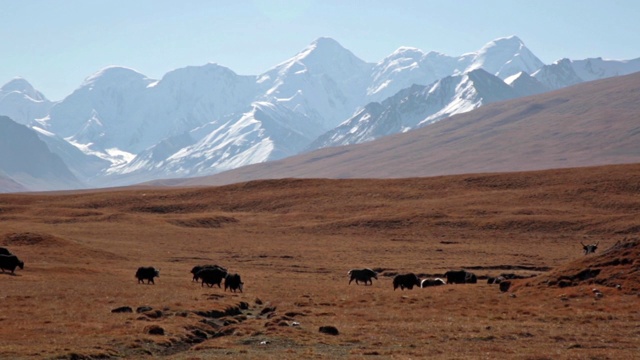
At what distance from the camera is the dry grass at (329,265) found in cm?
2733

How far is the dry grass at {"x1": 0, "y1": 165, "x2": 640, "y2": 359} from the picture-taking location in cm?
2733

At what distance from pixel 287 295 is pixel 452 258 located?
1106 inches

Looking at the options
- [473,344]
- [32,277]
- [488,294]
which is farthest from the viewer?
[32,277]

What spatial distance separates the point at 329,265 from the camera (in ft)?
208

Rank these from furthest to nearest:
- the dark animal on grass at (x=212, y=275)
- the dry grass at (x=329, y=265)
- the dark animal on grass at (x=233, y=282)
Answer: the dark animal on grass at (x=212, y=275) < the dark animal on grass at (x=233, y=282) < the dry grass at (x=329, y=265)

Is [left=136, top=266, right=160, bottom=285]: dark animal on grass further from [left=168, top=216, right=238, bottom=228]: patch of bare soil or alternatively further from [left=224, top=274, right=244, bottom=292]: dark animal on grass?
[left=168, top=216, right=238, bottom=228]: patch of bare soil

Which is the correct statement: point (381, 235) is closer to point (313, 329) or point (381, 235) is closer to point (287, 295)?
point (287, 295)

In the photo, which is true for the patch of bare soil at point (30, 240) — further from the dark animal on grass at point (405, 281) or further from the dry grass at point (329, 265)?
the dark animal on grass at point (405, 281)

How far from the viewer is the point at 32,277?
45438mm

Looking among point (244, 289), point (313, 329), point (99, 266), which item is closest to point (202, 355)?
point (313, 329)

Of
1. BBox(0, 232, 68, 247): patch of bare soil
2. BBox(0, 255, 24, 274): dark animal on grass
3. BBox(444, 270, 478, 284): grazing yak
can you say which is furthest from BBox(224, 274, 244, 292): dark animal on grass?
BBox(0, 232, 68, 247): patch of bare soil

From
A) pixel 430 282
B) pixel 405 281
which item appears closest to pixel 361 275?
pixel 405 281

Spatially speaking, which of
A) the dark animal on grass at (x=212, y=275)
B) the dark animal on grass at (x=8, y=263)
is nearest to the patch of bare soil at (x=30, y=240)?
the dark animal on grass at (x=8, y=263)

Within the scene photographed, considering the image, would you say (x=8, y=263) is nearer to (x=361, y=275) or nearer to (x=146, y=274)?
(x=146, y=274)
